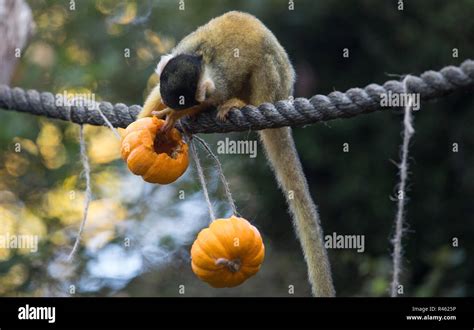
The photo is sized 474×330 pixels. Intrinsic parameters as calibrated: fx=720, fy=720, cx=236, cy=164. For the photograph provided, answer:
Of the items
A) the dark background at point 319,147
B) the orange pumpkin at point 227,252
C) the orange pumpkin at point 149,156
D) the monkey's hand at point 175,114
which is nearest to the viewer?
the orange pumpkin at point 227,252

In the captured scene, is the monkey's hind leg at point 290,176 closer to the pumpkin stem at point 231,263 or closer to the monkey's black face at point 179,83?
the monkey's black face at point 179,83

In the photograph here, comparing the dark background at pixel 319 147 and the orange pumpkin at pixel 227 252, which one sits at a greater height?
the dark background at pixel 319 147

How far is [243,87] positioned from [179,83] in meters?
0.56

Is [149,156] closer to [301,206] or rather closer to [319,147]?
[301,206]

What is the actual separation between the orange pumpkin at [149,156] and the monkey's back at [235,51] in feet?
2.38

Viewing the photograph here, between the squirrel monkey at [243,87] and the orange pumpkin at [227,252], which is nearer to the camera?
the orange pumpkin at [227,252]

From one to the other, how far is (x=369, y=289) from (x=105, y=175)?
2.38 m

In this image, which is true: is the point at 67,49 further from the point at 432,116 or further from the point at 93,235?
the point at 432,116

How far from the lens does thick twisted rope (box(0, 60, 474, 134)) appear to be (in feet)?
9.43

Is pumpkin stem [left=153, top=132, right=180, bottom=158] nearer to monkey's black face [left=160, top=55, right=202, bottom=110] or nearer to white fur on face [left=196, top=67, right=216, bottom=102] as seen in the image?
monkey's black face [left=160, top=55, right=202, bottom=110]

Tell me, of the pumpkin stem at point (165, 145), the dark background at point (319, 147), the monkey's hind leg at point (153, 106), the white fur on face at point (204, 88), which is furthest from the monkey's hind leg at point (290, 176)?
the dark background at point (319, 147)

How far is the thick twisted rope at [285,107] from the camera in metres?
2.87

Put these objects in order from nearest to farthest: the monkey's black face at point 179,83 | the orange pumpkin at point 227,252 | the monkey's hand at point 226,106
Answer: the orange pumpkin at point 227,252, the monkey's black face at point 179,83, the monkey's hand at point 226,106

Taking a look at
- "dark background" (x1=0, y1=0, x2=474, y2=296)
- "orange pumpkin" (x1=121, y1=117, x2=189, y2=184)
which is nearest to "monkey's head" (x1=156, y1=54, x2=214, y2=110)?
"orange pumpkin" (x1=121, y1=117, x2=189, y2=184)
